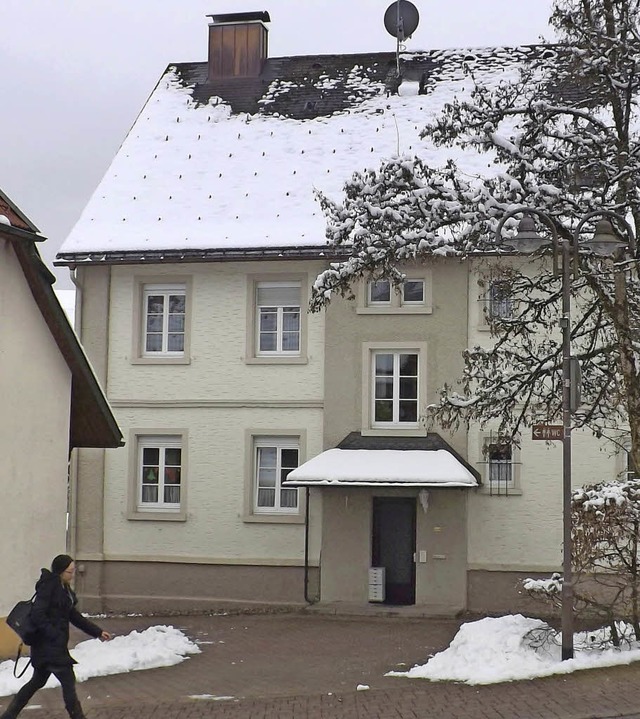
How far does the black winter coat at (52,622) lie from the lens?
10.3 meters

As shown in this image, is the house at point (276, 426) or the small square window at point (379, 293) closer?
the house at point (276, 426)

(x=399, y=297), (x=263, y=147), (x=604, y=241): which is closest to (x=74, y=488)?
(x=399, y=297)

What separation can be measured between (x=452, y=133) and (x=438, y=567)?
982 cm

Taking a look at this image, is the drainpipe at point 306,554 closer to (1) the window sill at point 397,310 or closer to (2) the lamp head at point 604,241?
(1) the window sill at point 397,310

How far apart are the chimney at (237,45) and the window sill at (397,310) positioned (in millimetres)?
7863

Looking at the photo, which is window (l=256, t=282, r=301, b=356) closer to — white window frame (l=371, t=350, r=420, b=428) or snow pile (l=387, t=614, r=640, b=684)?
white window frame (l=371, t=350, r=420, b=428)

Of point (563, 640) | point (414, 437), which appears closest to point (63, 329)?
point (563, 640)

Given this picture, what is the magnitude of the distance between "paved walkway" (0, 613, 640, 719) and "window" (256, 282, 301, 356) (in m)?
7.21

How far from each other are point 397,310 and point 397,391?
5.34 ft

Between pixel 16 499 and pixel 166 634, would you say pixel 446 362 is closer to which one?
pixel 166 634

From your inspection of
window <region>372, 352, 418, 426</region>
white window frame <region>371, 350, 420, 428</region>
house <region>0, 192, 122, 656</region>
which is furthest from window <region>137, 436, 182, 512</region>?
house <region>0, 192, 122, 656</region>

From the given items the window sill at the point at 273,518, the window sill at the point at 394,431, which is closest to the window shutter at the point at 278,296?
the window sill at the point at 394,431

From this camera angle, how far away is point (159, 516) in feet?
78.0

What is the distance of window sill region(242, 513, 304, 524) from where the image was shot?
23266mm
